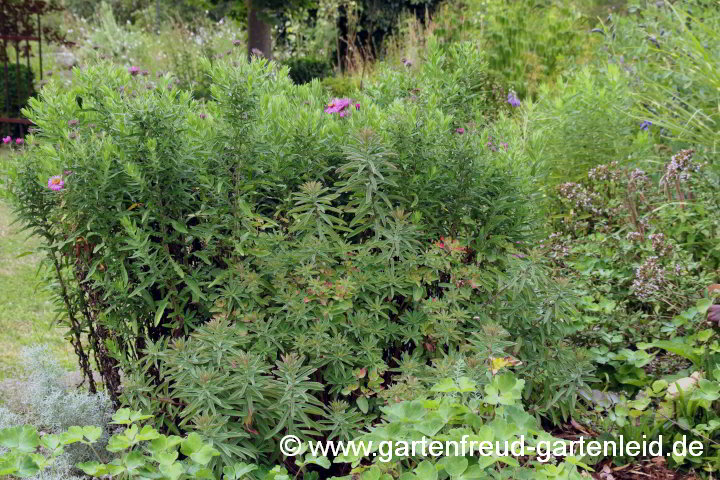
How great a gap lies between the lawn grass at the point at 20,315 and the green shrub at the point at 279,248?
0.99 meters

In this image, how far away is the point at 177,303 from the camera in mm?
2602

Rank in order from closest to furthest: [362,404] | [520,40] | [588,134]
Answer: [362,404] → [588,134] → [520,40]

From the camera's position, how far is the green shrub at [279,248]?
2.42 metres

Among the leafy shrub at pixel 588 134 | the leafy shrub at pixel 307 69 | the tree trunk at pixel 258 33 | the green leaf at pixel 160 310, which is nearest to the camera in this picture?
the green leaf at pixel 160 310

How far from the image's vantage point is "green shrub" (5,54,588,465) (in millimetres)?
2424

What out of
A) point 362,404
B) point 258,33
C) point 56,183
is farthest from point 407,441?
point 258,33

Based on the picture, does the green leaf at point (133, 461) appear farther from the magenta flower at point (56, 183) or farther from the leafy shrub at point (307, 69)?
the leafy shrub at point (307, 69)

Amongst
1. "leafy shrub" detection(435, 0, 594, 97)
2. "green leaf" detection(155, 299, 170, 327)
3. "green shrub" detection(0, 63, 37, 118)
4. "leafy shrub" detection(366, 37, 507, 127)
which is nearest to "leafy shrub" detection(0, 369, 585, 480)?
"green leaf" detection(155, 299, 170, 327)

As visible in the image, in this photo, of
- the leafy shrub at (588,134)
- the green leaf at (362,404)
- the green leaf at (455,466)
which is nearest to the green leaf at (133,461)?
the green leaf at (362,404)

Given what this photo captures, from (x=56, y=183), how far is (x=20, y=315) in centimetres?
253

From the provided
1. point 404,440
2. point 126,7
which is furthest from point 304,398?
point 126,7

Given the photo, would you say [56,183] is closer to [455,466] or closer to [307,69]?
[455,466]

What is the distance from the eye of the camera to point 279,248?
2605 mm

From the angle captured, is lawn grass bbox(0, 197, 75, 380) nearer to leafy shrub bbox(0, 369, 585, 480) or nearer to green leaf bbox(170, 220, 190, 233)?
green leaf bbox(170, 220, 190, 233)
